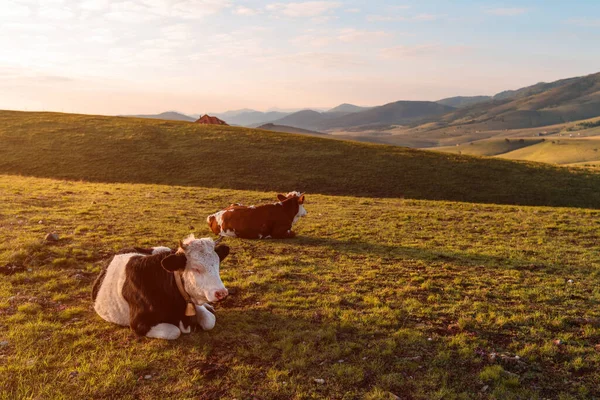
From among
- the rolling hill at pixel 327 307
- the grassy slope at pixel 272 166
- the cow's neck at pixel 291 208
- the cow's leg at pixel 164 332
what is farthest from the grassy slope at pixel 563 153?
the cow's leg at pixel 164 332

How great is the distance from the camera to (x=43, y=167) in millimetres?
37719

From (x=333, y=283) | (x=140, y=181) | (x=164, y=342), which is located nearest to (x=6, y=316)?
(x=164, y=342)

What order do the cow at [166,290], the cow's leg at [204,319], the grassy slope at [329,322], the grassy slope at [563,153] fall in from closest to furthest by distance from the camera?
the grassy slope at [329,322], the cow at [166,290], the cow's leg at [204,319], the grassy slope at [563,153]

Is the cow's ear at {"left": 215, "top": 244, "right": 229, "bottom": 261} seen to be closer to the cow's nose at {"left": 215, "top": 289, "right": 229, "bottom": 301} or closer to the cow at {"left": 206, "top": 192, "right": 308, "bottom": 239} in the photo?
the cow's nose at {"left": 215, "top": 289, "right": 229, "bottom": 301}

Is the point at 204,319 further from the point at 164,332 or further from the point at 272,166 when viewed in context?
the point at 272,166

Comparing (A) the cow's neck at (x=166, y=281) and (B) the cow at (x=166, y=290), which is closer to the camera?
(B) the cow at (x=166, y=290)

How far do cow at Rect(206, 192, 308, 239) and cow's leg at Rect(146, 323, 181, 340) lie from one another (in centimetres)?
778

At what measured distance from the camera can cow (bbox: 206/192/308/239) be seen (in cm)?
1494

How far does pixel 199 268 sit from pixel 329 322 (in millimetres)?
2979

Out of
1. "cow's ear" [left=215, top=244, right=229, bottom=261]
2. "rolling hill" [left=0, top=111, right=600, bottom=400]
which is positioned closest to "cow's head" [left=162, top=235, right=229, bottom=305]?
"cow's ear" [left=215, top=244, right=229, bottom=261]

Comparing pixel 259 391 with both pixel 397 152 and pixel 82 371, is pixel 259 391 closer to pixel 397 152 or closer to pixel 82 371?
pixel 82 371

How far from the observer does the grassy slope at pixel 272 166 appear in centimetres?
3556

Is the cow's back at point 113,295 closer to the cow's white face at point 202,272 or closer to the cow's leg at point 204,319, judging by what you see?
the cow's leg at point 204,319

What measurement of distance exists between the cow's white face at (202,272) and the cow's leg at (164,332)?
0.66 metres
